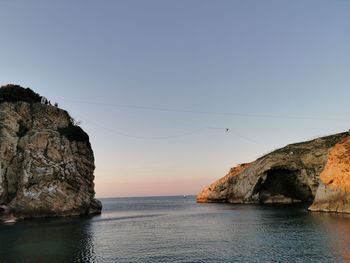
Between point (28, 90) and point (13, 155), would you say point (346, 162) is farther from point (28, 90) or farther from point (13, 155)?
point (28, 90)

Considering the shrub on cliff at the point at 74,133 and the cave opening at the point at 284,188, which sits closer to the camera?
the shrub on cliff at the point at 74,133

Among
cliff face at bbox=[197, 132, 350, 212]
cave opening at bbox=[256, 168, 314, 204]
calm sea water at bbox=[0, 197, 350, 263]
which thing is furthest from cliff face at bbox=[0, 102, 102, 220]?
cave opening at bbox=[256, 168, 314, 204]

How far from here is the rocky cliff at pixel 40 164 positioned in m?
85.8

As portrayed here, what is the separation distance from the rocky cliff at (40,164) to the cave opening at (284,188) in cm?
6807

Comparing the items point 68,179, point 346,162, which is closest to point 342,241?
point 346,162

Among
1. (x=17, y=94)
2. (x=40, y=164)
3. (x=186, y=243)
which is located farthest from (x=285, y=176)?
(x=186, y=243)

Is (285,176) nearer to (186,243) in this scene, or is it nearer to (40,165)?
(40,165)

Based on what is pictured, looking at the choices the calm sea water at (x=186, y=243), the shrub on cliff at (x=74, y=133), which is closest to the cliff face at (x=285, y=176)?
the shrub on cliff at (x=74, y=133)

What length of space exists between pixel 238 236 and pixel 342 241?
46.3 feet

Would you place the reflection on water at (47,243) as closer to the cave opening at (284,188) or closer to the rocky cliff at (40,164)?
the rocky cliff at (40,164)

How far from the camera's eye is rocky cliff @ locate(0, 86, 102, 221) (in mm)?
85812

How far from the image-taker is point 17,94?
9894 centimetres

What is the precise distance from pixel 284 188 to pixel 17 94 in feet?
320

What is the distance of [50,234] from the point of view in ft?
191
